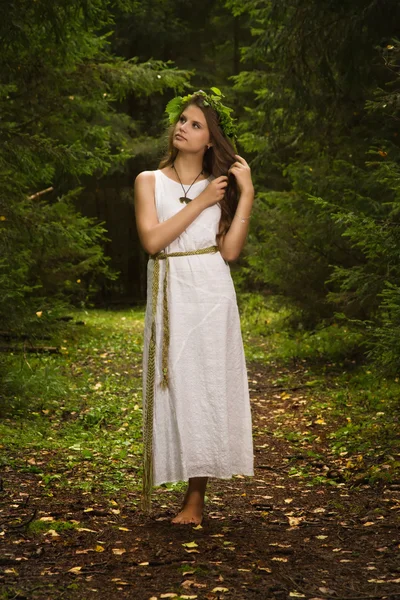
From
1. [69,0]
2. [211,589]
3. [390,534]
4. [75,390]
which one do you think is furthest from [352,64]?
[211,589]

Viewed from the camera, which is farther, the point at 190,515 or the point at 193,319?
the point at 190,515

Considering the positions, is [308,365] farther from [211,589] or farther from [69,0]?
[211,589]

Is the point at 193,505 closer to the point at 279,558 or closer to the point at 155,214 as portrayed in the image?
the point at 279,558

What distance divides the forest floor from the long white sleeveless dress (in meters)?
0.42

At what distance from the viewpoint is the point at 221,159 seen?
4.52 m

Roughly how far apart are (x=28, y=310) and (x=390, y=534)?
195 inches

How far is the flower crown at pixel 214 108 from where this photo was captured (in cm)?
454

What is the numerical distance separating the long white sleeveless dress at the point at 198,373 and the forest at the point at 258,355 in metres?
0.43

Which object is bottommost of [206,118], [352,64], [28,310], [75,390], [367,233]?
[75,390]

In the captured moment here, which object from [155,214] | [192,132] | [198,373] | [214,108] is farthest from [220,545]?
[214,108]

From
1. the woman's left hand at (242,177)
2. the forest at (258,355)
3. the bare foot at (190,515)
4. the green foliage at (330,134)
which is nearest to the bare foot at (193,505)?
the bare foot at (190,515)

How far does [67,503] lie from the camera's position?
196 inches

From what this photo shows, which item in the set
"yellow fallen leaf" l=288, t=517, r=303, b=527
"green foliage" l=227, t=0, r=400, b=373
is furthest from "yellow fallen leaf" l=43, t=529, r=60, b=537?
"green foliage" l=227, t=0, r=400, b=373

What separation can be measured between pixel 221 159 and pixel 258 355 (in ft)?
27.4
